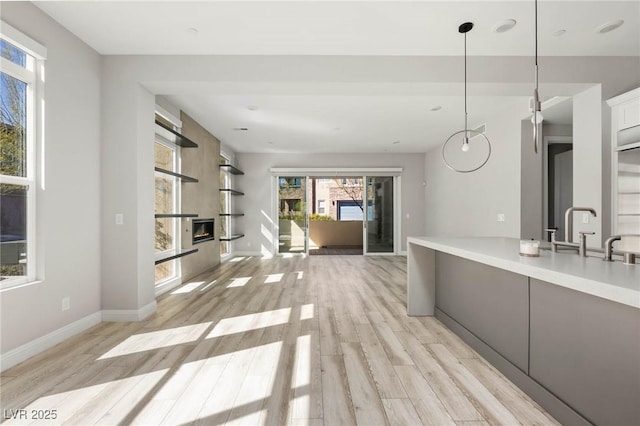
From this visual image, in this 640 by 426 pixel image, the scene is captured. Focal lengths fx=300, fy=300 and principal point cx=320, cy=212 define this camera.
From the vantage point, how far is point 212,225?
19.1ft

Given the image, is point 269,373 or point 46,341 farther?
point 46,341

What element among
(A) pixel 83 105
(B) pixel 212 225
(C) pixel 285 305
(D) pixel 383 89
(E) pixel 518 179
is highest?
(D) pixel 383 89

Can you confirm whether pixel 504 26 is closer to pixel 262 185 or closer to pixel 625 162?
pixel 625 162

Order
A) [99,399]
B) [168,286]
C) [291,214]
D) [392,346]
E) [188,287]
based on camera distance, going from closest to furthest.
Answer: [99,399] < [392,346] < [168,286] < [188,287] < [291,214]

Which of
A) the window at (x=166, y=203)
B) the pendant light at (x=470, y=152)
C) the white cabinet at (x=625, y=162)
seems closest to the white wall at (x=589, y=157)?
the white cabinet at (x=625, y=162)

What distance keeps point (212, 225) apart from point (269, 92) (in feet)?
10.9

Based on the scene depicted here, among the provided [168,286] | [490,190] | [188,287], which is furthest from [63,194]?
[490,190]

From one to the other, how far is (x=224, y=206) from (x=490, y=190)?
5.46 meters

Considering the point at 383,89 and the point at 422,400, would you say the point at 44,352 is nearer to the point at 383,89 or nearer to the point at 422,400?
the point at 422,400

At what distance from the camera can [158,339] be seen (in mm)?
2570

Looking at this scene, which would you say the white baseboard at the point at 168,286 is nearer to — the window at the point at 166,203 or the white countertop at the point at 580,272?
the window at the point at 166,203

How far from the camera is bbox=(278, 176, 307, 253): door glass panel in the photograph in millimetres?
7949

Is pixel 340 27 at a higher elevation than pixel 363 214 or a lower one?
higher

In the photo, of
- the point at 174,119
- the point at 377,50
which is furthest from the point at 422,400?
the point at 174,119
